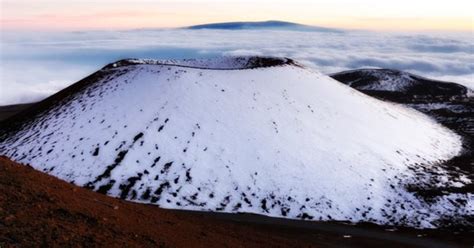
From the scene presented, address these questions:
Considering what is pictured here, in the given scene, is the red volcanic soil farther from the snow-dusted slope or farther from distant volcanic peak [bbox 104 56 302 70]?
distant volcanic peak [bbox 104 56 302 70]

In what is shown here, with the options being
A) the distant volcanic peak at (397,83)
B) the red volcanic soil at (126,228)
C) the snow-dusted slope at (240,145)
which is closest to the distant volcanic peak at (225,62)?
the snow-dusted slope at (240,145)

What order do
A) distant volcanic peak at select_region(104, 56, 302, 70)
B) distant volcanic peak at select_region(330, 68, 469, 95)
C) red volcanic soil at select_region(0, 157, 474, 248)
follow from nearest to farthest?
red volcanic soil at select_region(0, 157, 474, 248)
distant volcanic peak at select_region(104, 56, 302, 70)
distant volcanic peak at select_region(330, 68, 469, 95)

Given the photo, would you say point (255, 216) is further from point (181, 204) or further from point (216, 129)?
point (216, 129)

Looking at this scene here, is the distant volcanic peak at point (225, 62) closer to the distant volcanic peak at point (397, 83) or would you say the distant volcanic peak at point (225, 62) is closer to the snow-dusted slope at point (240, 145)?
the snow-dusted slope at point (240, 145)

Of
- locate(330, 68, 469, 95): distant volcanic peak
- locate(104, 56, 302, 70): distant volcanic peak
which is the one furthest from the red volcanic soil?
locate(330, 68, 469, 95): distant volcanic peak

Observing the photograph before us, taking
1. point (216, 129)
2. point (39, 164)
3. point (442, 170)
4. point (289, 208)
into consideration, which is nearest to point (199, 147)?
point (216, 129)

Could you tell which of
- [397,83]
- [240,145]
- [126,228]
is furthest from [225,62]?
[397,83]
